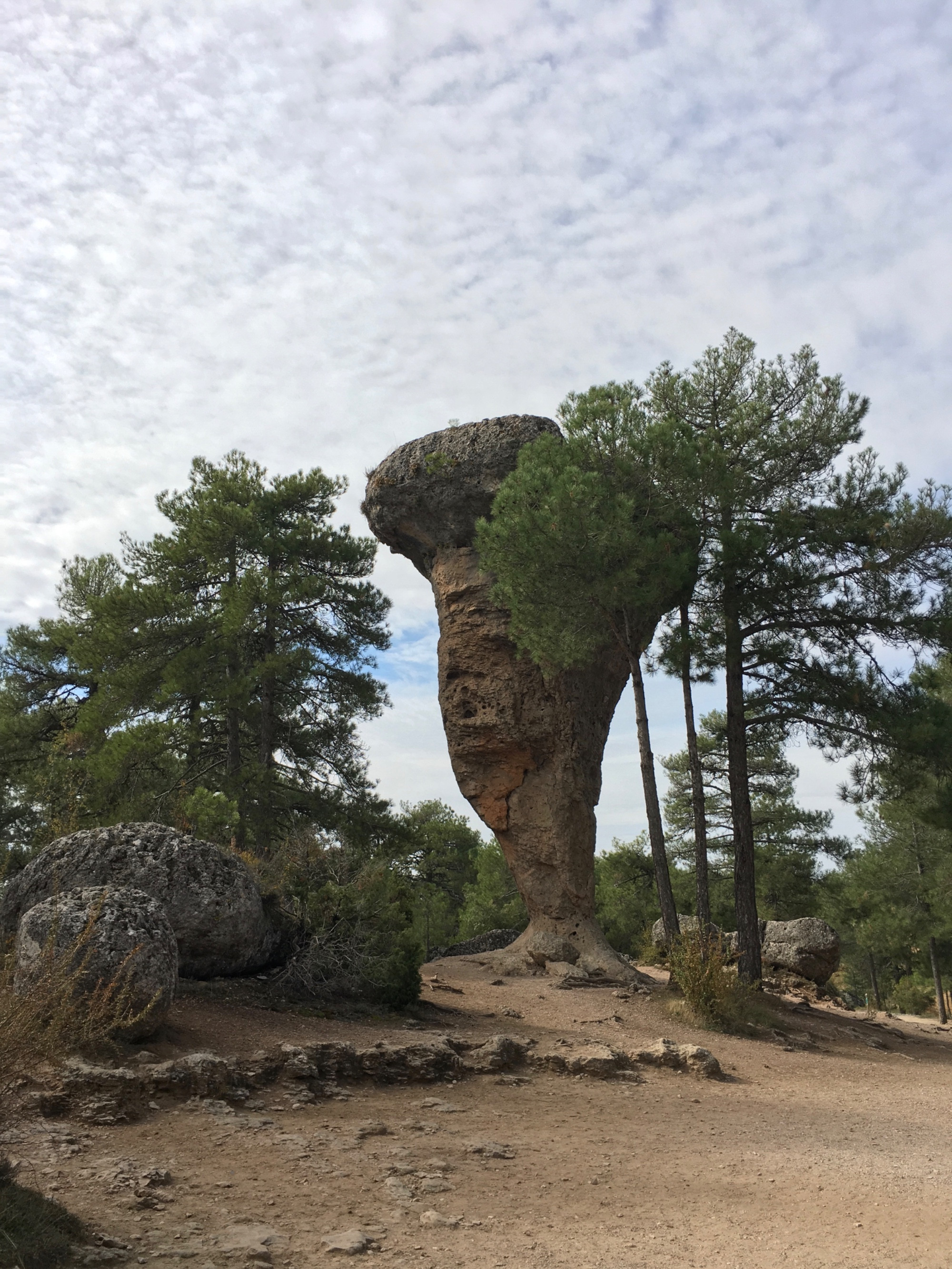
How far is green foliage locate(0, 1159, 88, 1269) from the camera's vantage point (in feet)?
10.9

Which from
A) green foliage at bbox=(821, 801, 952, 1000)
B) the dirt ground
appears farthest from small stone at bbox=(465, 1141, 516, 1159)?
green foliage at bbox=(821, 801, 952, 1000)

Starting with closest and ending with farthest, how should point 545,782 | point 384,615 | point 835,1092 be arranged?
point 835,1092
point 545,782
point 384,615

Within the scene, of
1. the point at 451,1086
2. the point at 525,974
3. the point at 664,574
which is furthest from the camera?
the point at 525,974

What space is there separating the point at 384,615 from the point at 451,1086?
1265 centimetres

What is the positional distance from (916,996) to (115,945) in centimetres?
3514

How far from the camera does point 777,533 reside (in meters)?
13.1

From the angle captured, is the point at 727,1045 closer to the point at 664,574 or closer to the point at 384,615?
the point at 664,574

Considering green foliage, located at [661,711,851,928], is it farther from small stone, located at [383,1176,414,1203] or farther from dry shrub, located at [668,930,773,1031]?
small stone, located at [383,1176,414,1203]

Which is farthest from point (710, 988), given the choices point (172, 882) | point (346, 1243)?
point (346, 1243)

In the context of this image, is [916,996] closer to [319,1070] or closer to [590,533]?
[590,533]

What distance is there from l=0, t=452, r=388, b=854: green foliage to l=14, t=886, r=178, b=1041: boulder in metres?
7.96

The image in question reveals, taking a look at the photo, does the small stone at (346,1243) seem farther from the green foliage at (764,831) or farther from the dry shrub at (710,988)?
the green foliage at (764,831)

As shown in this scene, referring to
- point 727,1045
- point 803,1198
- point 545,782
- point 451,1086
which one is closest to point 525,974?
point 545,782

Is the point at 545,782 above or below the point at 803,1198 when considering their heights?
above
